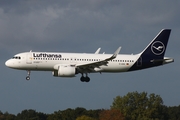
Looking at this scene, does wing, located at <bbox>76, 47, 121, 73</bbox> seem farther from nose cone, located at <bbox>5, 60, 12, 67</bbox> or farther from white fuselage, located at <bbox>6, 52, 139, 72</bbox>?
nose cone, located at <bbox>5, 60, 12, 67</bbox>

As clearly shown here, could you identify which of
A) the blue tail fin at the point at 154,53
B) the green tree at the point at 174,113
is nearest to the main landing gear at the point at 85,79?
the blue tail fin at the point at 154,53

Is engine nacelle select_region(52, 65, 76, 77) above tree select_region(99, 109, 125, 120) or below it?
above

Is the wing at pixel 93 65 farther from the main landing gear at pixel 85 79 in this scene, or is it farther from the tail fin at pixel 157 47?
the tail fin at pixel 157 47

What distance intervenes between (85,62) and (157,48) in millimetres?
12187

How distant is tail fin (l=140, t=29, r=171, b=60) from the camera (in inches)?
3265

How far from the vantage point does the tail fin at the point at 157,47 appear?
8294cm

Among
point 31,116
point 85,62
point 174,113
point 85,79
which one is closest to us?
point 85,62

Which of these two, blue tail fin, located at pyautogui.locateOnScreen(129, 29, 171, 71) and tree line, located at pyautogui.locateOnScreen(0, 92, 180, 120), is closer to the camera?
blue tail fin, located at pyautogui.locateOnScreen(129, 29, 171, 71)

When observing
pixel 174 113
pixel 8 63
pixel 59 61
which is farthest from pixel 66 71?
pixel 174 113

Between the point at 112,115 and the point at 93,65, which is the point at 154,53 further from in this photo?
the point at 112,115

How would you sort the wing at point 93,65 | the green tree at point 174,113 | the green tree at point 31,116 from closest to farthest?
1. the wing at point 93,65
2. the green tree at point 174,113
3. the green tree at point 31,116

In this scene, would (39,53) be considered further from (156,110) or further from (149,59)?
(156,110)

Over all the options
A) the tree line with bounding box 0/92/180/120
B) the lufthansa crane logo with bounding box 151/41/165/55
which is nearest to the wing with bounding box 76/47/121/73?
the lufthansa crane logo with bounding box 151/41/165/55

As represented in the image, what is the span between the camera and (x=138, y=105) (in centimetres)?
12825
